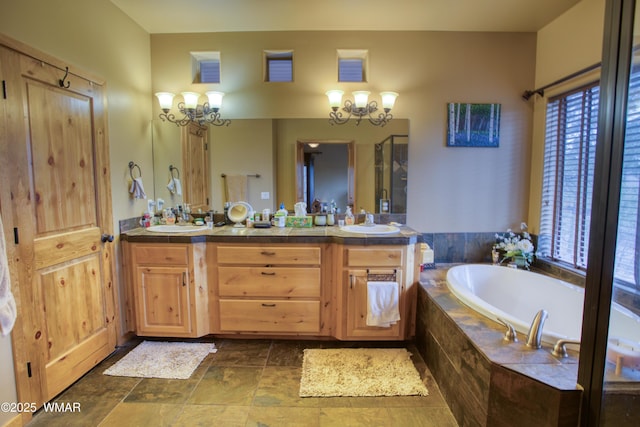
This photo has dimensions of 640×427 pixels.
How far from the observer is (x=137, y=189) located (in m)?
2.51

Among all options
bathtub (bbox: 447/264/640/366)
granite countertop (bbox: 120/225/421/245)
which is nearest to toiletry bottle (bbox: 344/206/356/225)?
granite countertop (bbox: 120/225/421/245)

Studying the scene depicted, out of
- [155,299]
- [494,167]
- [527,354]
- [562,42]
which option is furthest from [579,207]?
[155,299]

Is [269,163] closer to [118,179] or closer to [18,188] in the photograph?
[118,179]

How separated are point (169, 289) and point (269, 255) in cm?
83

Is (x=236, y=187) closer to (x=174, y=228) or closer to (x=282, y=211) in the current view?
(x=282, y=211)

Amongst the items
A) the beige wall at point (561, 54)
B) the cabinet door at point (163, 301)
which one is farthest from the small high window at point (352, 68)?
the cabinet door at point (163, 301)

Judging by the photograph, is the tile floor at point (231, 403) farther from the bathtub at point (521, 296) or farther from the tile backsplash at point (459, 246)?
the tile backsplash at point (459, 246)

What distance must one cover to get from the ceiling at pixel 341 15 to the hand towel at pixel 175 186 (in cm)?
135

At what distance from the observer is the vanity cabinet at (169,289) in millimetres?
2340

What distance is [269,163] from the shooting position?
2.83m

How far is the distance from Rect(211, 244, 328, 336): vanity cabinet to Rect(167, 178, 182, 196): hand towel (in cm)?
87

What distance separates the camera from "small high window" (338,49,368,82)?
2814 mm

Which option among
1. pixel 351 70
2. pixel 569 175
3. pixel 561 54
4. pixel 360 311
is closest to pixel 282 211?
pixel 360 311

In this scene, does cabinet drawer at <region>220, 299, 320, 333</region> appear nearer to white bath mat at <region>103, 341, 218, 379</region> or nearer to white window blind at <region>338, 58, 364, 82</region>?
white bath mat at <region>103, 341, 218, 379</region>
